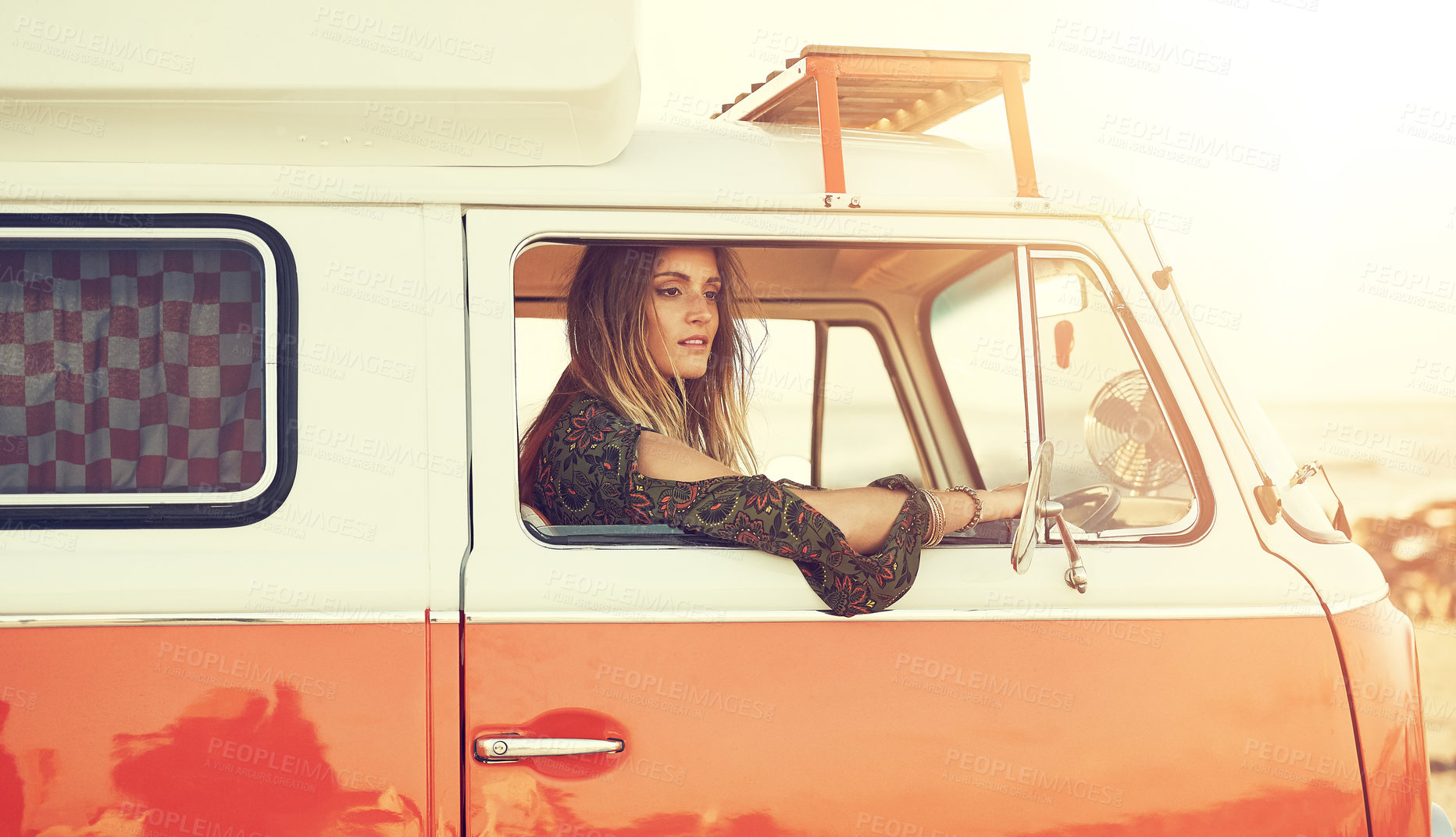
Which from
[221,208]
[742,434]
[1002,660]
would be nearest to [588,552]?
[1002,660]

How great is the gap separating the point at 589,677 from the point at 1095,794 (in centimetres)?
90

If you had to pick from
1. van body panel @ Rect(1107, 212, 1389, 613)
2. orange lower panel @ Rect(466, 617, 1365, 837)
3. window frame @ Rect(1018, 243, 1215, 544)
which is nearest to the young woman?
orange lower panel @ Rect(466, 617, 1365, 837)

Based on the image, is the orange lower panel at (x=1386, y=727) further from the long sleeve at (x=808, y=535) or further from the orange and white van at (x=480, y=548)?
the long sleeve at (x=808, y=535)

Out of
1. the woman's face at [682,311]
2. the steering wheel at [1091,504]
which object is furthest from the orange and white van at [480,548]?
the woman's face at [682,311]

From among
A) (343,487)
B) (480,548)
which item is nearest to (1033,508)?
(480,548)

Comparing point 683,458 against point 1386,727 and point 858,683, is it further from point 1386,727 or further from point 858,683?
point 1386,727

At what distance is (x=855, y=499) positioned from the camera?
1.90 meters

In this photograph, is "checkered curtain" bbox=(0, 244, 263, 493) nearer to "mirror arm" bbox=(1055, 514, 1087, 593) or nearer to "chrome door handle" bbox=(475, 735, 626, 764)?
"chrome door handle" bbox=(475, 735, 626, 764)

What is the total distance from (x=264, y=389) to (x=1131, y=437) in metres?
1.71

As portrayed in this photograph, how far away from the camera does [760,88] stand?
220 centimetres

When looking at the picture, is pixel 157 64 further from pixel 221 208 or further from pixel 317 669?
pixel 317 669

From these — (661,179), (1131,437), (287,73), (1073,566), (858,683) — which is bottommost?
(858,683)

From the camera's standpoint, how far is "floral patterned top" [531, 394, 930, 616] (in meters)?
1.77

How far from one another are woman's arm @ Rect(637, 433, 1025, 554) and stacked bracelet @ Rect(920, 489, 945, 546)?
25mm
